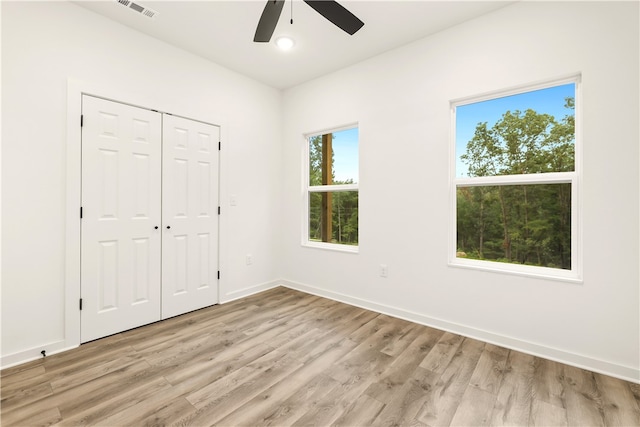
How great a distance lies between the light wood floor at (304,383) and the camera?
65.1 inches

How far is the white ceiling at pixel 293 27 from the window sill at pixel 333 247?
2286 millimetres

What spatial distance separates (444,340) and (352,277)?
125 cm

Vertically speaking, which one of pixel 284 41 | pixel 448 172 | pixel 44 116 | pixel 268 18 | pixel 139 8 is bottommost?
pixel 448 172

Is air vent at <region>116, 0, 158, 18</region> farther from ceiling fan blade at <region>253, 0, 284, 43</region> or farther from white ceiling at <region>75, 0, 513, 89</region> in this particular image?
ceiling fan blade at <region>253, 0, 284, 43</region>

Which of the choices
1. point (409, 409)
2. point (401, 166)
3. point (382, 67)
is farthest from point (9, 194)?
point (382, 67)

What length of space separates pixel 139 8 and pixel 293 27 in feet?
4.46

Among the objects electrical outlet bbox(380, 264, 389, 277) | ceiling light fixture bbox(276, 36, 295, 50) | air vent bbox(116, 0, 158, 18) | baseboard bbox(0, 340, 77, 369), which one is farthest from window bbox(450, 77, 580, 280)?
baseboard bbox(0, 340, 77, 369)

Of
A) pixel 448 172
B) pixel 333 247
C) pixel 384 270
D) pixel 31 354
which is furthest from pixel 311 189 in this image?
pixel 31 354

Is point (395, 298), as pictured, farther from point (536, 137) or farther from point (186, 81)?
point (186, 81)

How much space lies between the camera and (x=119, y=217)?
2725 mm

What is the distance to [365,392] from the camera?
1875 mm

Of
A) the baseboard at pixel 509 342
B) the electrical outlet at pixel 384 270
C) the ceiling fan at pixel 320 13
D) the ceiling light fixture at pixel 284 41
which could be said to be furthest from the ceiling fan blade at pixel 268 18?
the baseboard at pixel 509 342

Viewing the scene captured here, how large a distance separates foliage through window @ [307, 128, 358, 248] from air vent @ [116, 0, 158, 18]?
2.20 m

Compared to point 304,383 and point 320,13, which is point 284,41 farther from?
point 304,383
